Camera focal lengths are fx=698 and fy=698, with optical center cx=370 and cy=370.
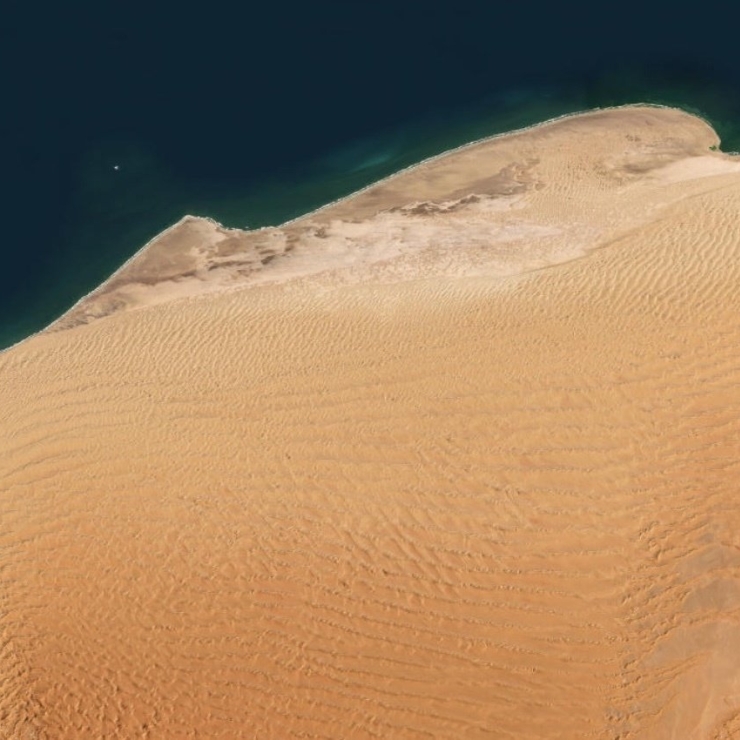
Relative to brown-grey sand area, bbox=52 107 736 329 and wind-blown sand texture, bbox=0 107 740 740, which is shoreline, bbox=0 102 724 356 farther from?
wind-blown sand texture, bbox=0 107 740 740

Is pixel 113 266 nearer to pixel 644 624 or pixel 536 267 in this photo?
pixel 536 267

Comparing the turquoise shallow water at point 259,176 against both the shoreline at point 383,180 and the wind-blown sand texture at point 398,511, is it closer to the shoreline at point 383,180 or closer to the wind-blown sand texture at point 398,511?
the shoreline at point 383,180

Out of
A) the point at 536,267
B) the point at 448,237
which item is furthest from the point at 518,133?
the point at 536,267

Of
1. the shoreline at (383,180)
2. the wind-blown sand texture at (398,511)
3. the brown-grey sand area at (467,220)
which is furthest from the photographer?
the shoreline at (383,180)

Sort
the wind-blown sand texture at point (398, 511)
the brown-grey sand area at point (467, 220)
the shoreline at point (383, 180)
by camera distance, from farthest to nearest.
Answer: the shoreline at point (383, 180), the brown-grey sand area at point (467, 220), the wind-blown sand texture at point (398, 511)

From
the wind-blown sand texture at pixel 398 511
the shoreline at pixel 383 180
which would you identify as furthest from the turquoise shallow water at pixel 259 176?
the wind-blown sand texture at pixel 398 511

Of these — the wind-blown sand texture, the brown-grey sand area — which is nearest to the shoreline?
the brown-grey sand area
